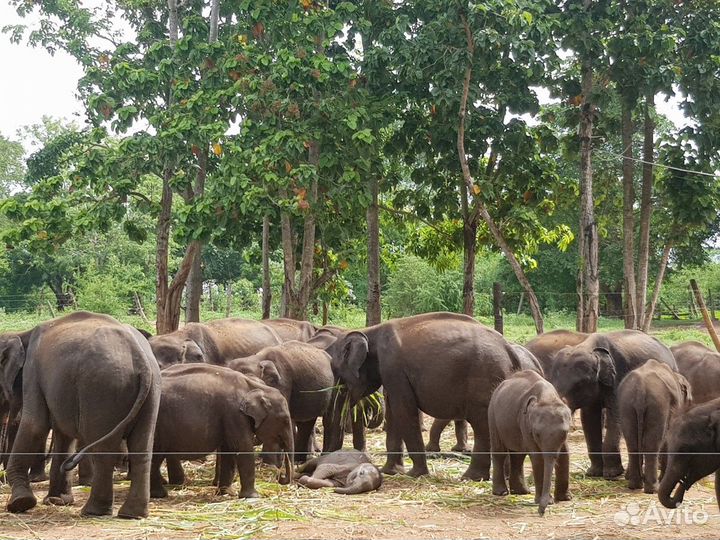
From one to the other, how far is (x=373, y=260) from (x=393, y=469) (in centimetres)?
928

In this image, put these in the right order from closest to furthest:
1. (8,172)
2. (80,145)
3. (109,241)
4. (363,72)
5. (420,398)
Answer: (420,398)
(363,72)
(80,145)
(109,241)
(8,172)

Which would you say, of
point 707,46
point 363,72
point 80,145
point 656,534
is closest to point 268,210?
point 363,72

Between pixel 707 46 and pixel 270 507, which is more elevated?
pixel 707 46

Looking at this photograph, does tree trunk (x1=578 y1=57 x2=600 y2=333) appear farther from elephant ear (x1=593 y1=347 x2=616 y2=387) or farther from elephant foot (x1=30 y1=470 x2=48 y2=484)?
elephant foot (x1=30 y1=470 x2=48 y2=484)

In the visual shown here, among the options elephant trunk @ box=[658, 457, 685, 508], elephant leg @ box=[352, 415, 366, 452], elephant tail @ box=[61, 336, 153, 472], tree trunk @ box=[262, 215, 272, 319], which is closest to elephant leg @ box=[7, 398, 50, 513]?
elephant tail @ box=[61, 336, 153, 472]

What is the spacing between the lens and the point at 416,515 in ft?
25.1

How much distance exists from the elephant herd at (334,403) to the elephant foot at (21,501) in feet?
0.05

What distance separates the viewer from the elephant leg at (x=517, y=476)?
334 inches

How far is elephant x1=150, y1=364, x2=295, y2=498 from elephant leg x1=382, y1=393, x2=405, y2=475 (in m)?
1.76

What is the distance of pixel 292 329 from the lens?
1324 cm

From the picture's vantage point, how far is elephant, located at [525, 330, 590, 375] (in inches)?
468

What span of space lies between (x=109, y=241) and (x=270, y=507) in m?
34.5

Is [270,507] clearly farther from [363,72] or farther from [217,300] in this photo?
[217,300]

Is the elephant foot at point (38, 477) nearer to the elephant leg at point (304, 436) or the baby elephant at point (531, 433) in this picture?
the elephant leg at point (304, 436)
